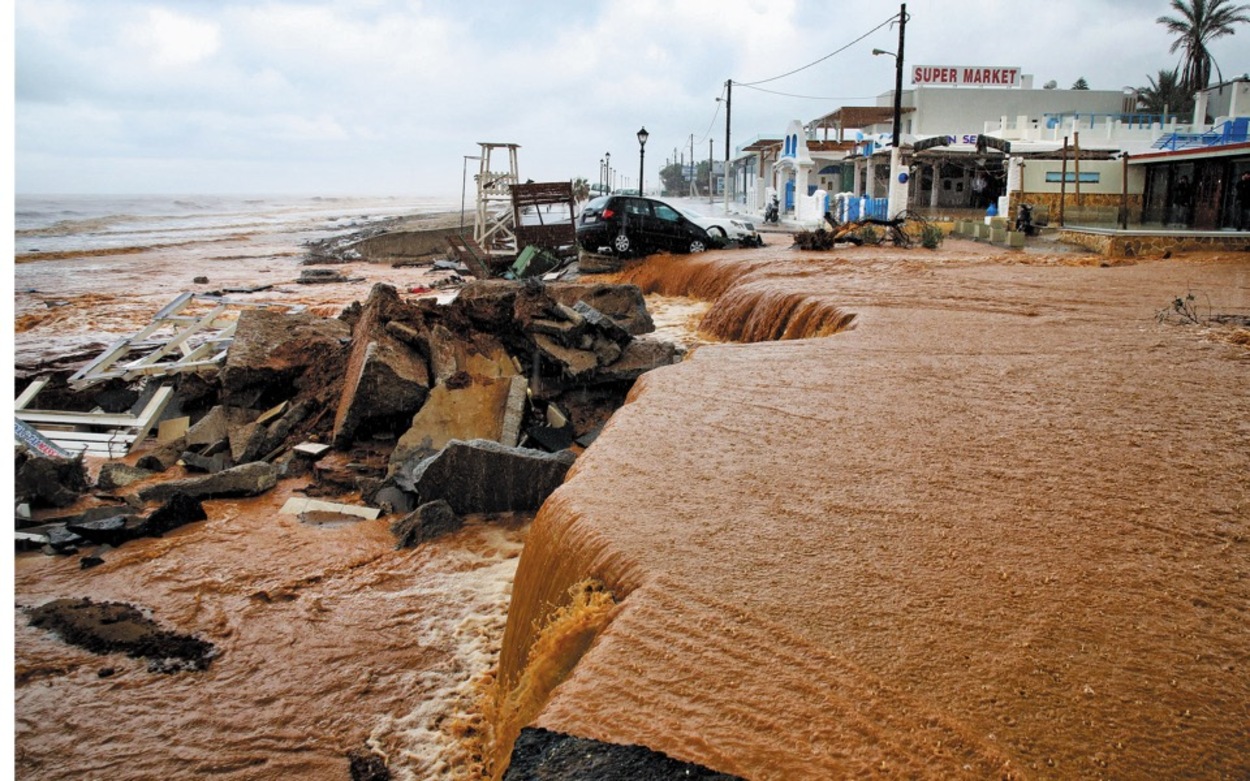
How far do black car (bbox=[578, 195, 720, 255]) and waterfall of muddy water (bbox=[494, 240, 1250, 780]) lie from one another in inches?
554

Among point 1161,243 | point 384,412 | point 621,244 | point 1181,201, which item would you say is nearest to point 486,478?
point 384,412

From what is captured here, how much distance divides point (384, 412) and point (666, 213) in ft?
44.2

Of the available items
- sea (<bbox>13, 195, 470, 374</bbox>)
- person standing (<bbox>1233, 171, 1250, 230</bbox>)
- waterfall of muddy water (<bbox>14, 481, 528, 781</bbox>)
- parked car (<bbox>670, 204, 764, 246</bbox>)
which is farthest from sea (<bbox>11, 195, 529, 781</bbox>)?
person standing (<bbox>1233, 171, 1250, 230</bbox>)

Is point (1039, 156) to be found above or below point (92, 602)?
above

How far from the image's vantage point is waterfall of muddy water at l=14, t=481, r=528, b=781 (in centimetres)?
415

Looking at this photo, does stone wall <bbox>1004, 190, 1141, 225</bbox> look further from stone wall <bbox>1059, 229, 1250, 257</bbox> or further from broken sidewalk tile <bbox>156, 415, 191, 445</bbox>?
broken sidewalk tile <bbox>156, 415, 191, 445</bbox>

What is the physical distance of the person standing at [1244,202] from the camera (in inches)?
865

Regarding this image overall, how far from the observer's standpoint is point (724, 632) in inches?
128

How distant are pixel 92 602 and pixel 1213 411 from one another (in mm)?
7107

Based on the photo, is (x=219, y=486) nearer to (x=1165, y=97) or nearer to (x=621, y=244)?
(x=621, y=244)

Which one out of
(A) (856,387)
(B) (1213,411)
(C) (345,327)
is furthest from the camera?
(C) (345,327)

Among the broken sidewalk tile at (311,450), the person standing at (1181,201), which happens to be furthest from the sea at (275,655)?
the person standing at (1181,201)

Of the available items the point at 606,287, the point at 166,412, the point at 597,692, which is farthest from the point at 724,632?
the point at 606,287

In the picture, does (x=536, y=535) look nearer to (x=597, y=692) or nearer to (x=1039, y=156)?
(x=597, y=692)
